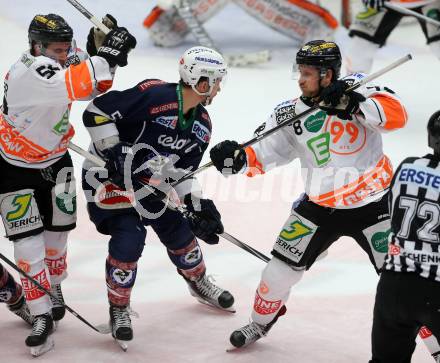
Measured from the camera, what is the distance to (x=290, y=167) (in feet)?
18.6

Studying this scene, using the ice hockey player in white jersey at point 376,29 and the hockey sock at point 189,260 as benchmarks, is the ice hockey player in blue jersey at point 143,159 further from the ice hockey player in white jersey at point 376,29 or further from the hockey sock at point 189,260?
the ice hockey player in white jersey at point 376,29

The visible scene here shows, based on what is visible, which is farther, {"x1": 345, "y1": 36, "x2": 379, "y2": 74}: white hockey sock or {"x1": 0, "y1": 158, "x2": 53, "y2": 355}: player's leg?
{"x1": 345, "y1": 36, "x2": 379, "y2": 74}: white hockey sock

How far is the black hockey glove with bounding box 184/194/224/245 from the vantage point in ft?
12.1

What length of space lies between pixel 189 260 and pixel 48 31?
116 cm

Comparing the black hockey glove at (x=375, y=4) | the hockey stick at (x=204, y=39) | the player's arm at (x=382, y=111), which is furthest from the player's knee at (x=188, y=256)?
the hockey stick at (x=204, y=39)

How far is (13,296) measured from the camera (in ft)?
12.6

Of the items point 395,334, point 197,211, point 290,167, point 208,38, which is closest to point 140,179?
point 197,211

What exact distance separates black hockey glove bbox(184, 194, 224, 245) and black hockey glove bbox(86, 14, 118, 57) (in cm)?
76

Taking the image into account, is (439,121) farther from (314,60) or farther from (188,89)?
(188,89)

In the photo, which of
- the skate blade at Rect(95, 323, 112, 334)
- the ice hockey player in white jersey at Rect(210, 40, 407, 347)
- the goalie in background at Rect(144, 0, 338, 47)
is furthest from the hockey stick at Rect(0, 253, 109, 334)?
the goalie in background at Rect(144, 0, 338, 47)

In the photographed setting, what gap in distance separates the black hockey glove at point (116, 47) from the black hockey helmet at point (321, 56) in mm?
640

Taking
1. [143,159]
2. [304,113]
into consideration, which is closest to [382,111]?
[304,113]

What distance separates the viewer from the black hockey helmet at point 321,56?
3.40m

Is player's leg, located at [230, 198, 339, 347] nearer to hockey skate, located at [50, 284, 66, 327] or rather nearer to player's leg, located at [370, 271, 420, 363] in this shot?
player's leg, located at [370, 271, 420, 363]
